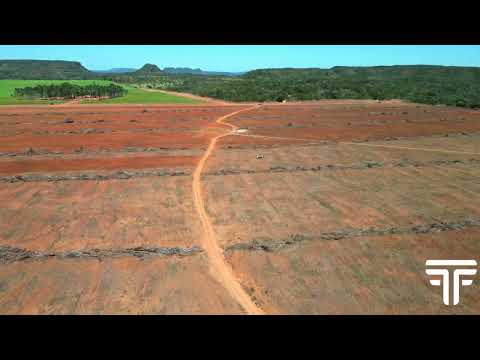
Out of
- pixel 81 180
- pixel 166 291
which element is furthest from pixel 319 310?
pixel 81 180

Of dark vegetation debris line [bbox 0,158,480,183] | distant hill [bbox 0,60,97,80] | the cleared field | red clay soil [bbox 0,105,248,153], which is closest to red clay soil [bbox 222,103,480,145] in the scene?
red clay soil [bbox 0,105,248,153]

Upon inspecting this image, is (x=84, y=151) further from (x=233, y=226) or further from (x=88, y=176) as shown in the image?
(x=233, y=226)

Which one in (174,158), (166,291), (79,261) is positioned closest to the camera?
(166,291)

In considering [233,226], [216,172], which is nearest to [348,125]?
[216,172]

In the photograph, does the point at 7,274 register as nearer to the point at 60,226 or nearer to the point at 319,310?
the point at 60,226

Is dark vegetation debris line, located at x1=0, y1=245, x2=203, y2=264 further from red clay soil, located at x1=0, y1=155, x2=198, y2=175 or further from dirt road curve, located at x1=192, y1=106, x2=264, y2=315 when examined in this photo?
red clay soil, located at x1=0, y1=155, x2=198, y2=175

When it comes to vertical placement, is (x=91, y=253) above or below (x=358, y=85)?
below
